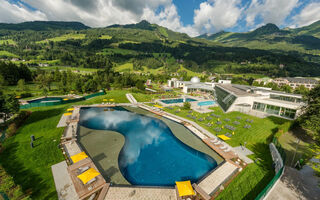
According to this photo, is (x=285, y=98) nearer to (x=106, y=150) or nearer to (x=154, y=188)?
(x=154, y=188)

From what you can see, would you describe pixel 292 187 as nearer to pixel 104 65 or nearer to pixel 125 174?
pixel 125 174

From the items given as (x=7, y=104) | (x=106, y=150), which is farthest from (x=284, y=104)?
(x=7, y=104)

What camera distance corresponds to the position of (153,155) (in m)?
18.1

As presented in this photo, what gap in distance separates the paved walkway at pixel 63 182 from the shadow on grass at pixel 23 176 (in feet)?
1.95

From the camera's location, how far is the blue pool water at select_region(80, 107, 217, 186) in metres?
14.4

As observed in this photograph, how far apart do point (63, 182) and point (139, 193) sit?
772cm

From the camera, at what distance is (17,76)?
6053cm

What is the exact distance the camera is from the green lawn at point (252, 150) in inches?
466

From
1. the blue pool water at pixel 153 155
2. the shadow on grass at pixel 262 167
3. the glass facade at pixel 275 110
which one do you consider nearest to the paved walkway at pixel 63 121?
the blue pool water at pixel 153 155

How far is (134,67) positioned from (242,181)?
147623mm

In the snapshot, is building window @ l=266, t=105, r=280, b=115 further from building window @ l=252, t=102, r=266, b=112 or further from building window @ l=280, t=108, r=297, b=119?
building window @ l=252, t=102, r=266, b=112

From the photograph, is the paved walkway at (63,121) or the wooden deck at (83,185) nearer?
the wooden deck at (83,185)

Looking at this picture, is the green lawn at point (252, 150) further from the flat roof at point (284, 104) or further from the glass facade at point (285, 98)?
the glass facade at point (285, 98)

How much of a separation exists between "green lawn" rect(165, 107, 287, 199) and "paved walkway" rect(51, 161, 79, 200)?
13.5 metres
